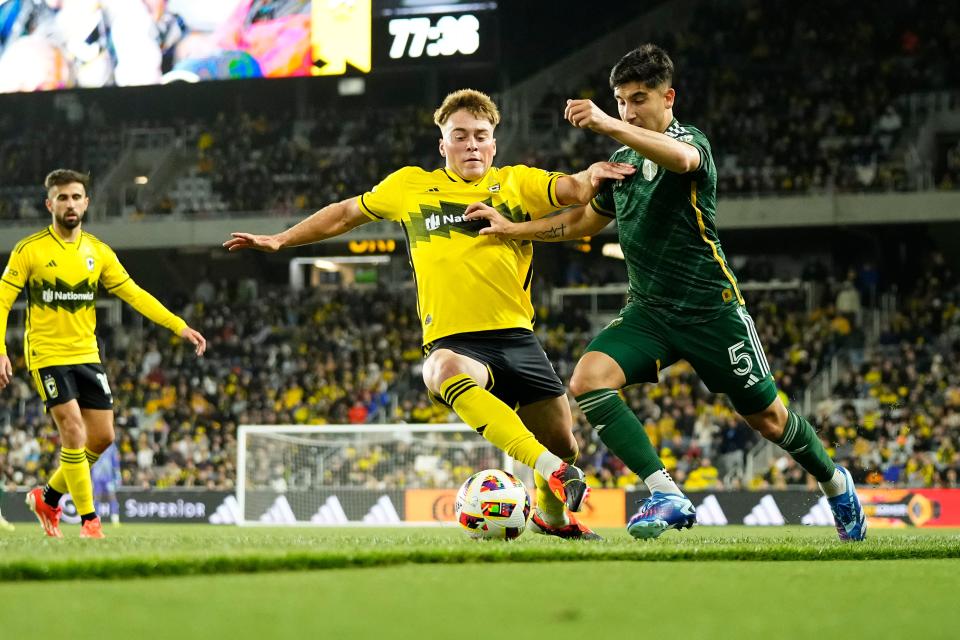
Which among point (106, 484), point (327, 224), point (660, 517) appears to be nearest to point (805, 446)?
point (660, 517)

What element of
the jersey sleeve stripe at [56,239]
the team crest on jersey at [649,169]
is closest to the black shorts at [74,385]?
the jersey sleeve stripe at [56,239]

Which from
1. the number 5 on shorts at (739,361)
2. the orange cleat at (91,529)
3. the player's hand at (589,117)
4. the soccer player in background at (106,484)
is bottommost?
the soccer player in background at (106,484)

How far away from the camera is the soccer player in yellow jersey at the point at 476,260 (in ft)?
21.4

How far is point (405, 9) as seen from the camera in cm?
2555

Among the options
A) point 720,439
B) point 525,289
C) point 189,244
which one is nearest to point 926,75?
point 720,439

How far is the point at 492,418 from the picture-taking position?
6039 millimetres

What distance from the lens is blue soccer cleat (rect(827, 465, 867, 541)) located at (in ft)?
20.8

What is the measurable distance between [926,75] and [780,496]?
46.0 ft

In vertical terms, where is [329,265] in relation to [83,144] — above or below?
below

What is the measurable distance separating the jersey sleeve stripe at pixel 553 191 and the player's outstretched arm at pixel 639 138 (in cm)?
93

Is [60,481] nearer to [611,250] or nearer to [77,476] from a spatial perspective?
[77,476]

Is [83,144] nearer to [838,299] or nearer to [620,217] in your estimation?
[838,299]

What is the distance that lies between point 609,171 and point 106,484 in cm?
1365

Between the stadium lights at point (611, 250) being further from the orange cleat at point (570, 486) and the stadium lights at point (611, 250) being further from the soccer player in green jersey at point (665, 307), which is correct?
the orange cleat at point (570, 486)
